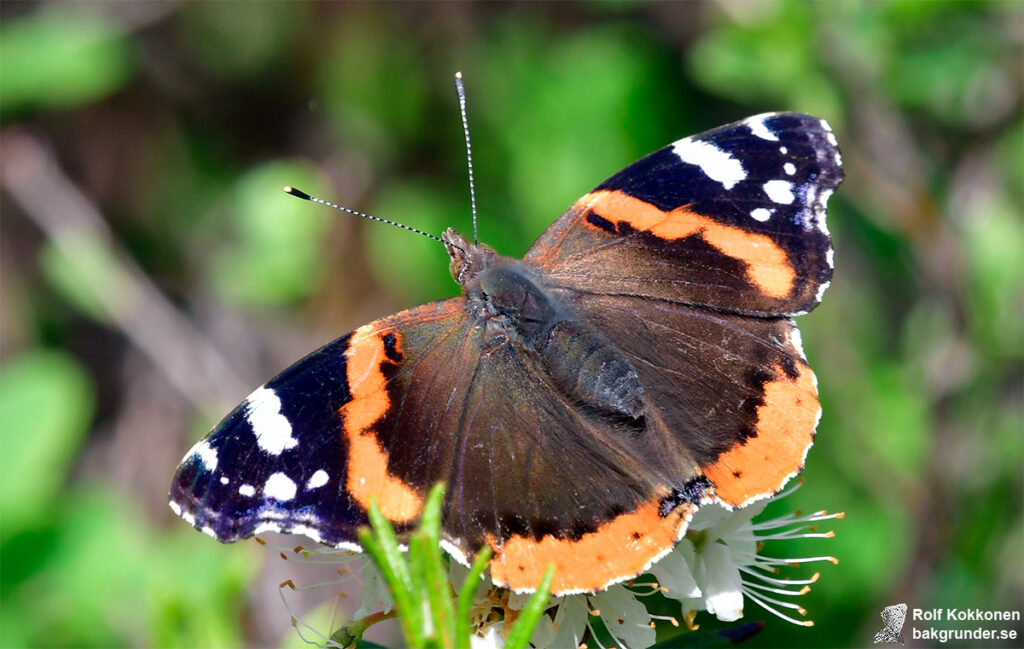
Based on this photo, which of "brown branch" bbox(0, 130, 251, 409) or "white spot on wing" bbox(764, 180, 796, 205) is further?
"brown branch" bbox(0, 130, 251, 409)

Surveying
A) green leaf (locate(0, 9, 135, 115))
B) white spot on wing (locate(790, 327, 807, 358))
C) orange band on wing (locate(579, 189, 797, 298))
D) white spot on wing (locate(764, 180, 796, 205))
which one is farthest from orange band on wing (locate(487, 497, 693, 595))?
green leaf (locate(0, 9, 135, 115))

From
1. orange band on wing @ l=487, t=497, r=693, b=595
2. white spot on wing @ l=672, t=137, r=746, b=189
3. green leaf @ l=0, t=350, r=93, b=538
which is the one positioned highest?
white spot on wing @ l=672, t=137, r=746, b=189

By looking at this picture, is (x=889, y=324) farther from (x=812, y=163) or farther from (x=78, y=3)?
(x=78, y=3)

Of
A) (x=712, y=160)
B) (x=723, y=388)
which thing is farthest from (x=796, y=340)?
(x=712, y=160)

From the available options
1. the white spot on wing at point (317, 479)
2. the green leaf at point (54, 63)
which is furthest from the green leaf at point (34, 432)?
the white spot on wing at point (317, 479)

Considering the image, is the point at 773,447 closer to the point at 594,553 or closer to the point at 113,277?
the point at 594,553

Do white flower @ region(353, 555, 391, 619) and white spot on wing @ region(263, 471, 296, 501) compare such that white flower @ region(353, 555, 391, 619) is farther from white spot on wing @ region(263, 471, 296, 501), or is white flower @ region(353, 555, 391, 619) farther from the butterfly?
the butterfly

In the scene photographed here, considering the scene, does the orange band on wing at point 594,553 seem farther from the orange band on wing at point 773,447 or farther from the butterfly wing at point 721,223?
the butterfly wing at point 721,223

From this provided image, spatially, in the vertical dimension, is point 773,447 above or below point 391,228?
above
